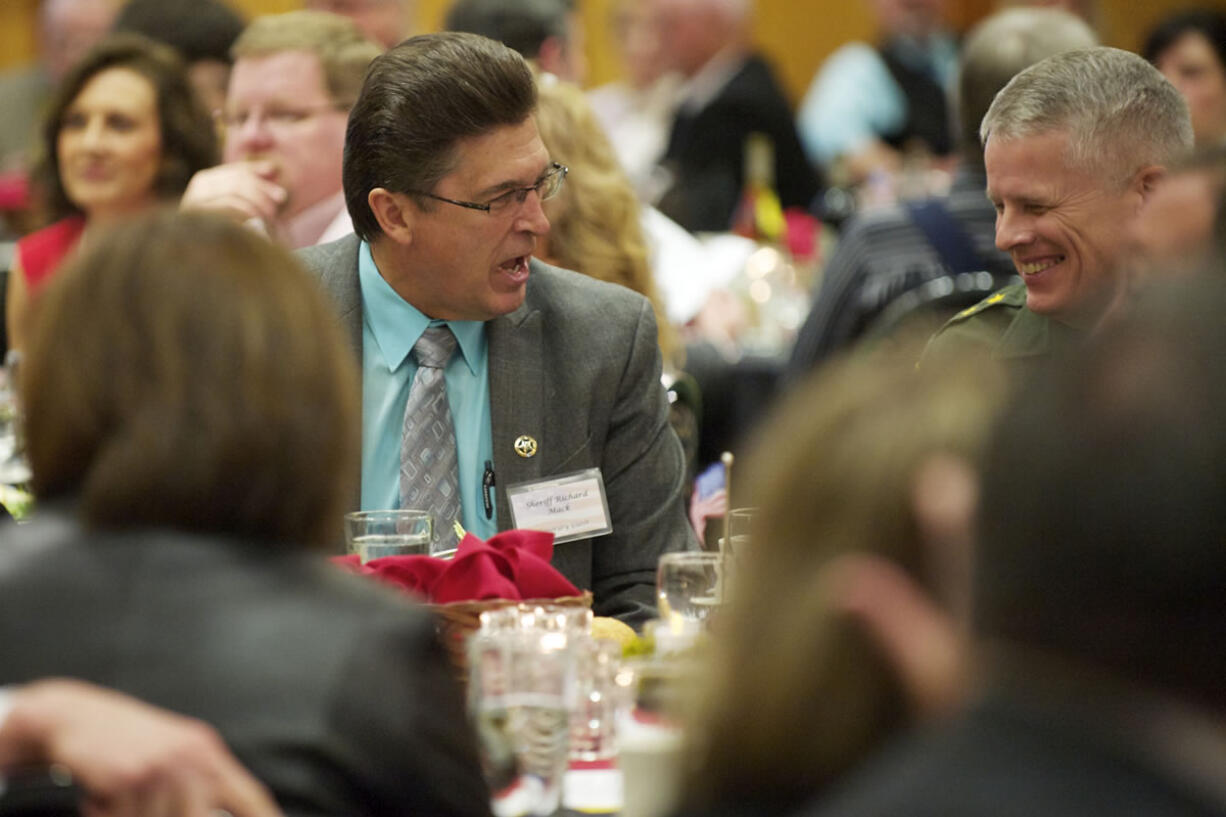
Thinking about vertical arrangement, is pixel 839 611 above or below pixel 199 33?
below

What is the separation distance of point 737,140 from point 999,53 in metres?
3.44

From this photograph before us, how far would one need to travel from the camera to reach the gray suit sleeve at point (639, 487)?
9.36 ft

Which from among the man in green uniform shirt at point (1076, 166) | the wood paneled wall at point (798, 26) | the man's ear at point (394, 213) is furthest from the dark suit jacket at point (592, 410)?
the wood paneled wall at point (798, 26)

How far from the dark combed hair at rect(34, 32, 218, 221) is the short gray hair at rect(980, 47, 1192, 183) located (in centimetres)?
257

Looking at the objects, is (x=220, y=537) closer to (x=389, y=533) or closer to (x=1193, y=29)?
(x=389, y=533)

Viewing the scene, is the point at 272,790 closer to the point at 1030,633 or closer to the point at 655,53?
the point at 1030,633

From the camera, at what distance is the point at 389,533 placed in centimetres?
238

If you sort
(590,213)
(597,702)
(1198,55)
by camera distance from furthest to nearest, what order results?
(1198,55) → (590,213) → (597,702)

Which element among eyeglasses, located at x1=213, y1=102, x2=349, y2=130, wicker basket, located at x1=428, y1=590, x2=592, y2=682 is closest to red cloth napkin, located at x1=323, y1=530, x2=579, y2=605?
wicker basket, located at x1=428, y1=590, x2=592, y2=682

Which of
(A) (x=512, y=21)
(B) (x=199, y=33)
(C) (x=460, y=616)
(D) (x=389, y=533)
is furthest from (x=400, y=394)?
(B) (x=199, y=33)

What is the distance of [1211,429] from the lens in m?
0.94

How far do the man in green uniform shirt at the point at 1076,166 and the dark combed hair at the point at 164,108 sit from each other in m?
2.50

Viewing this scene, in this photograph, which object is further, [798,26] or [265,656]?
[798,26]

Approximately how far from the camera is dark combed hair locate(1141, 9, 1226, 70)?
20.3 ft
